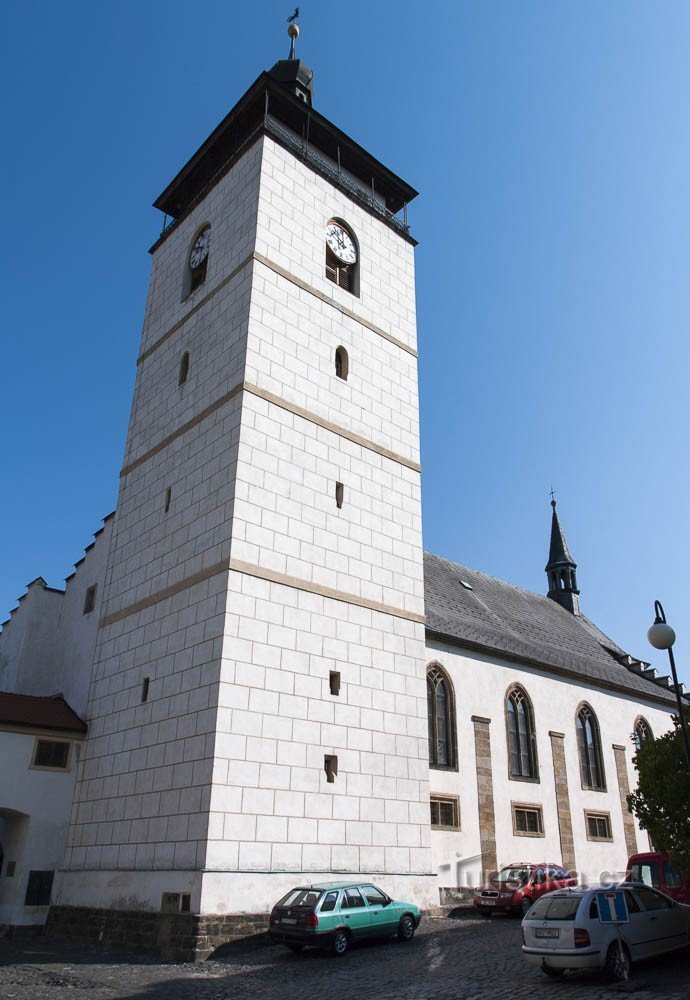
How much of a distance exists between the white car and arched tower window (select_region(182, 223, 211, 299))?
1866cm

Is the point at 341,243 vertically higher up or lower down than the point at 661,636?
higher up

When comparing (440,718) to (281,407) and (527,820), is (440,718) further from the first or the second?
(281,407)

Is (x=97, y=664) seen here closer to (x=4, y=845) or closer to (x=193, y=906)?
(x=4, y=845)

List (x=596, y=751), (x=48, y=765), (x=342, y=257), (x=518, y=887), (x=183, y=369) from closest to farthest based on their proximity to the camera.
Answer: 1. (x=48, y=765)
2. (x=518, y=887)
3. (x=183, y=369)
4. (x=342, y=257)
5. (x=596, y=751)

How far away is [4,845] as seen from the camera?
19.0 meters

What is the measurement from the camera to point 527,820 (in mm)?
24922

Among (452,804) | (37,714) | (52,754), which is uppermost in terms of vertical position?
(37,714)

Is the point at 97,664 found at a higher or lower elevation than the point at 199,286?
lower

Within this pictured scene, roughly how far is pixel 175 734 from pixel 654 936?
9.61 metres

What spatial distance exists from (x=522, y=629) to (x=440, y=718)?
30.1 feet

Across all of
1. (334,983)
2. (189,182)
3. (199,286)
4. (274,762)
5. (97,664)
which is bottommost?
(334,983)

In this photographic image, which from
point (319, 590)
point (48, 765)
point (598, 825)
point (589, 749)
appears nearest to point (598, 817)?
point (598, 825)

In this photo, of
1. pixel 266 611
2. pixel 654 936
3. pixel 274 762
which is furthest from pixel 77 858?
pixel 654 936

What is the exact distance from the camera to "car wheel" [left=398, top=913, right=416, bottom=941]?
1540 cm
